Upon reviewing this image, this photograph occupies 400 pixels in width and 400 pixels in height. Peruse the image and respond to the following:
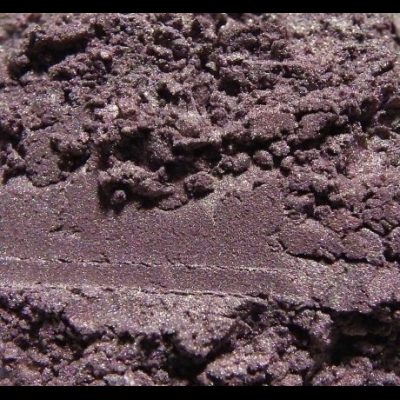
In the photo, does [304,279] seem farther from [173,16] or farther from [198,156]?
[173,16]

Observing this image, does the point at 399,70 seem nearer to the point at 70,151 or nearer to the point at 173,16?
the point at 173,16

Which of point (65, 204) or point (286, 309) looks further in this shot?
point (65, 204)

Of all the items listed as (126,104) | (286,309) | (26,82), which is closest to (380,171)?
(286,309)

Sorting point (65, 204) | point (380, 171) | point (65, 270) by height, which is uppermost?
point (380, 171)

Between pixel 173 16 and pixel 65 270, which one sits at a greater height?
pixel 173 16

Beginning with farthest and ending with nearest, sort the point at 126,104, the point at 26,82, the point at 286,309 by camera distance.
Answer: the point at 26,82, the point at 126,104, the point at 286,309

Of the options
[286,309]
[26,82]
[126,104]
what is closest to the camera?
[286,309]
